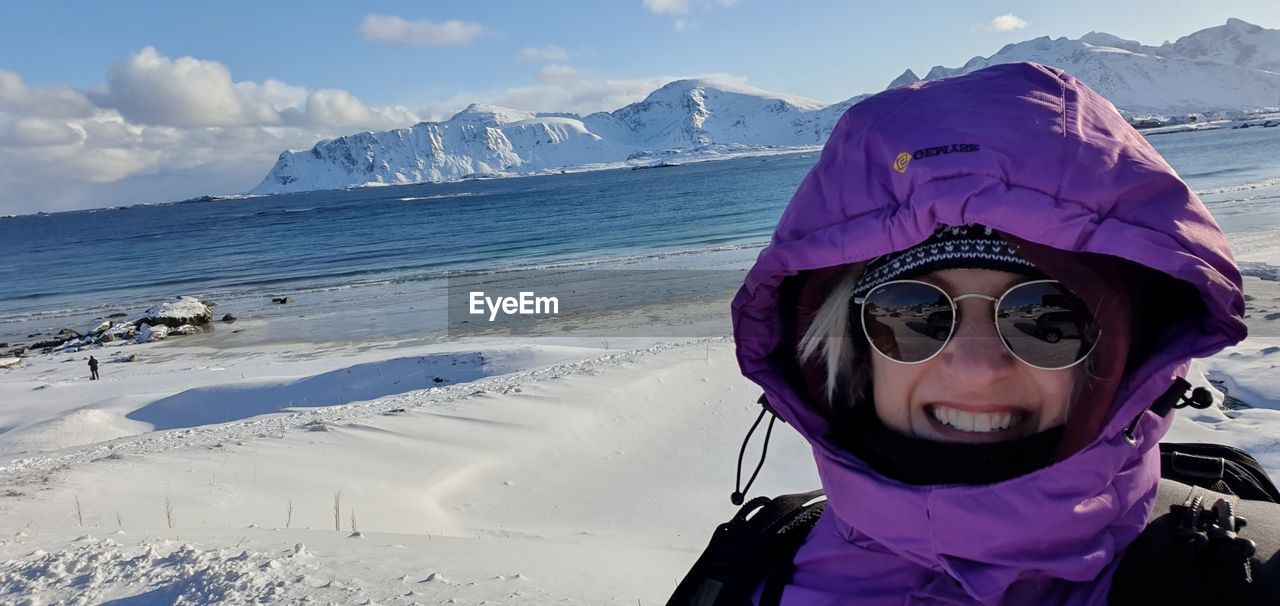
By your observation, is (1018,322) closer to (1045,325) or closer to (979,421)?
(1045,325)

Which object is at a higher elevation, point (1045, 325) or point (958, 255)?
point (958, 255)

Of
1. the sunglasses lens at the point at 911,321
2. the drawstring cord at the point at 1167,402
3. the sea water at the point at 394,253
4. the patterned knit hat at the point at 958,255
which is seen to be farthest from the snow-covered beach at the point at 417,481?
the sea water at the point at 394,253

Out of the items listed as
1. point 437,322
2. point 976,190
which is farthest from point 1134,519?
point 437,322

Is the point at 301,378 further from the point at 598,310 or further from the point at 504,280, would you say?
the point at 504,280

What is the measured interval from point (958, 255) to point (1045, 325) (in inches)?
8.1

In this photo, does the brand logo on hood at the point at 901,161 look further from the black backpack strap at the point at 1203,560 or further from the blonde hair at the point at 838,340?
the black backpack strap at the point at 1203,560

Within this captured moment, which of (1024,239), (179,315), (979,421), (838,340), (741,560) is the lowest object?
(179,315)

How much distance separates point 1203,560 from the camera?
1168 millimetres

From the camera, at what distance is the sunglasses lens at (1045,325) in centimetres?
132

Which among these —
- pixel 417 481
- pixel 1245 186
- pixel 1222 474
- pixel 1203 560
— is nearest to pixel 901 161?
pixel 1203 560

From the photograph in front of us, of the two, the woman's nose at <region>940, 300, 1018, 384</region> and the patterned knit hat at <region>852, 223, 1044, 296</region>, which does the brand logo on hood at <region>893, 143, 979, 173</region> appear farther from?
the woman's nose at <region>940, 300, 1018, 384</region>

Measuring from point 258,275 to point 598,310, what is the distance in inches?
991

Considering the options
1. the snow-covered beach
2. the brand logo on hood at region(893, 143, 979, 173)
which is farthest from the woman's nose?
the snow-covered beach

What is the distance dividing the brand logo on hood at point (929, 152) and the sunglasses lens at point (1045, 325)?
29 centimetres
